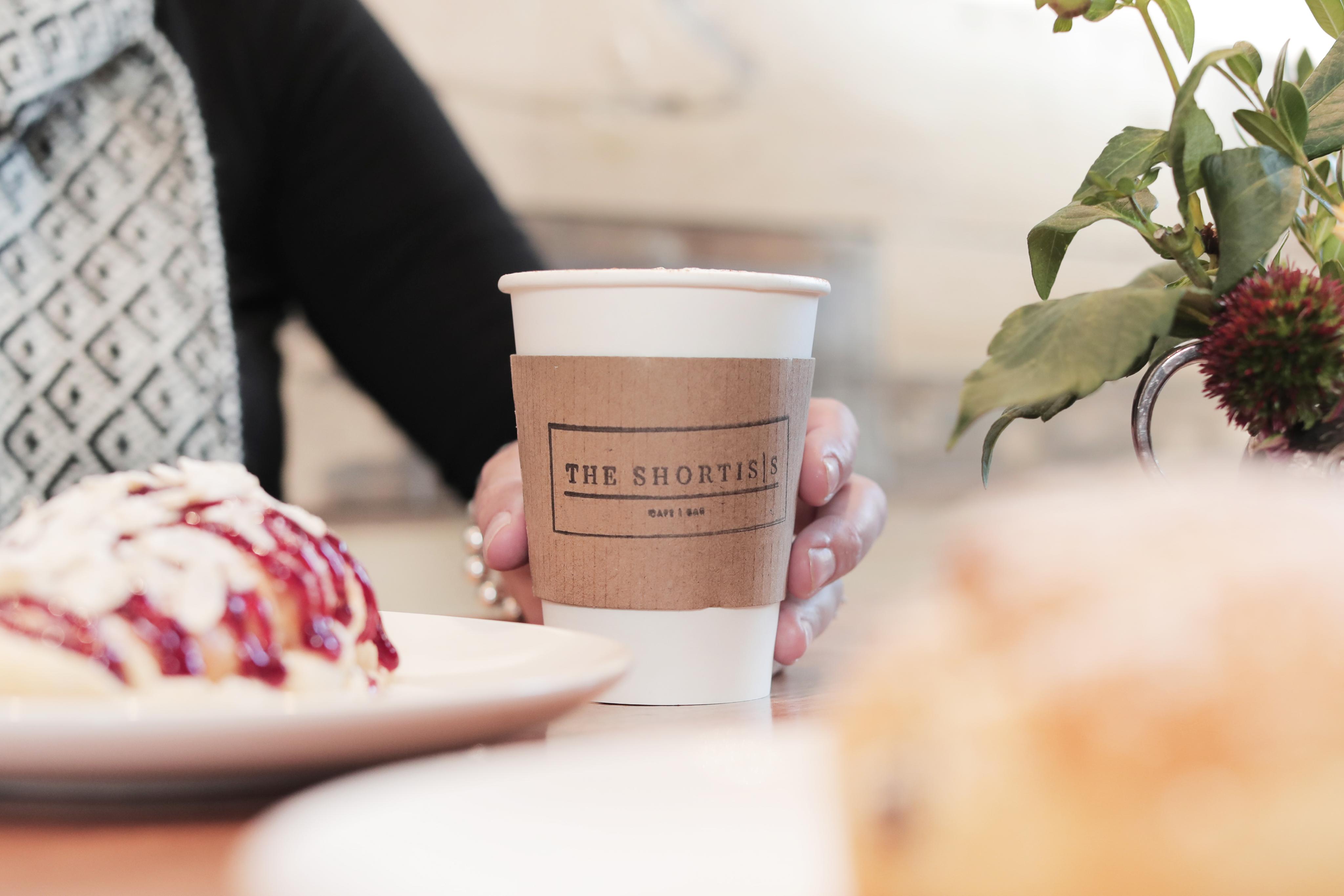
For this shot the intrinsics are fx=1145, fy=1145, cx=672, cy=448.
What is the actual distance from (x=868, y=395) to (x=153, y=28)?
4.88 ft

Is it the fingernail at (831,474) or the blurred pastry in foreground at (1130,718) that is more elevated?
the blurred pastry in foreground at (1130,718)

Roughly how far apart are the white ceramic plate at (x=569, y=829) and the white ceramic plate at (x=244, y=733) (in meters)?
0.03

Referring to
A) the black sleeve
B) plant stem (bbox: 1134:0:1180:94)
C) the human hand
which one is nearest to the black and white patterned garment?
the black sleeve

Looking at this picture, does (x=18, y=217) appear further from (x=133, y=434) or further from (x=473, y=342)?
(x=473, y=342)

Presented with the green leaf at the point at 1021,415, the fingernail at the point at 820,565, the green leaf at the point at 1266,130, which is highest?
the green leaf at the point at 1266,130

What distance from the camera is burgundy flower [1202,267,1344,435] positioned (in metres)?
0.29

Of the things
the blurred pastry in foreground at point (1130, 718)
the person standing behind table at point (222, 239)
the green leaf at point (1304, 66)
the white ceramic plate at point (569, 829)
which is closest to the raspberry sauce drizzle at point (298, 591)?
the white ceramic plate at point (569, 829)

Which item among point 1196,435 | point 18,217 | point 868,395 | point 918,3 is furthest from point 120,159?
point 1196,435

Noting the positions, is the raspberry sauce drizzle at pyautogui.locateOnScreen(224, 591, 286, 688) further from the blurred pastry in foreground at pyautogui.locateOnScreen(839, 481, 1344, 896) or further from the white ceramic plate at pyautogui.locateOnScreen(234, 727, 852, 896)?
the blurred pastry in foreground at pyautogui.locateOnScreen(839, 481, 1344, 896)

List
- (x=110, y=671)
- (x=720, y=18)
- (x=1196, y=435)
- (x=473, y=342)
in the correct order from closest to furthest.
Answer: (x=110, y=671), (x=473, y=342), (x=720, y=18), (x=1196, y=435)

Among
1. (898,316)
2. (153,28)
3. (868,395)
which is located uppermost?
(153,28)

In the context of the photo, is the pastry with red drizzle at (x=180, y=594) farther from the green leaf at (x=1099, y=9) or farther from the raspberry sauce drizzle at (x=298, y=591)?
the green leaf at (x=1099, y=9)

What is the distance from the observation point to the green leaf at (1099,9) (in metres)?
0.35

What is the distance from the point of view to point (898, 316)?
2.19m
